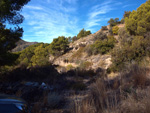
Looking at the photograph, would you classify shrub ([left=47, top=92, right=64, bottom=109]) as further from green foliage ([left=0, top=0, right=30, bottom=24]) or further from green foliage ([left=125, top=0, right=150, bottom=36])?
green foliage ([left=125, top=0, right=150, bottom=36])

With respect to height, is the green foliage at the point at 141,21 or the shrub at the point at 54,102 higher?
the green foliage at the point at 141,21

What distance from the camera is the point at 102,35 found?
81.6 feet

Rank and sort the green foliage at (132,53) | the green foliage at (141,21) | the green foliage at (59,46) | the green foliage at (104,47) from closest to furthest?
1. the green foliage at (132,53)
2. the green foliage at (141,21)
3. the green foliage at (104,47)
4. the green foliage at (59,46)

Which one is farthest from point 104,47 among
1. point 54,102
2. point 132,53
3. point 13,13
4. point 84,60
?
point 54,102

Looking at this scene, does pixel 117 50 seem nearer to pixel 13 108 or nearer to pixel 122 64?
pixel 122 64

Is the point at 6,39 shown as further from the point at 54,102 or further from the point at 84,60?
the point at 84,60

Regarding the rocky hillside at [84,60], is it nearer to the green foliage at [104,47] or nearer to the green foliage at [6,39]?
the green foliage at [104,47]

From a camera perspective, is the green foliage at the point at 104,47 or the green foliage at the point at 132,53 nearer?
the green foliage at the point at 132,53

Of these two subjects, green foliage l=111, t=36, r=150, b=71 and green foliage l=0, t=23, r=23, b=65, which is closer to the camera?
green foliage l=0, t=23, r=23, b=65

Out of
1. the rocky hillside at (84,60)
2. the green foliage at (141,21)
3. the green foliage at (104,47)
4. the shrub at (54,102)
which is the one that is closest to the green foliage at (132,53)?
the green foliage at (141,21)

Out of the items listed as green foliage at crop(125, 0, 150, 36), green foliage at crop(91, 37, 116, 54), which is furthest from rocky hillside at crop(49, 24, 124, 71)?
green foliage at crop(125, 0, 150, 36)

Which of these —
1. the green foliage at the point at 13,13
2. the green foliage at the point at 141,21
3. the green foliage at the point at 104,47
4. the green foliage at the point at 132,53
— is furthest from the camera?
the green foliage at the point at 104,47

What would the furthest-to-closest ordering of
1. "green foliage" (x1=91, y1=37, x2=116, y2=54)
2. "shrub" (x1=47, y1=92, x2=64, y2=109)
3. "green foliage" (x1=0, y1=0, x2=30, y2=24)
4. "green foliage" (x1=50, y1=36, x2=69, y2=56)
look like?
"green foliage" (x1=50, y1=36, x2=69, y2=56) → "green foliage" (x1=91, y1=37, x2=116, y2=54) → "green foliage" (x1=0, y1=0, x2=30, y2=24) → "shrub" (x1=47, y1=92, x2=64, y2=109)

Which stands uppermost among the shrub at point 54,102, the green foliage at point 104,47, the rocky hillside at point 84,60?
the green foliage at point 104,47
